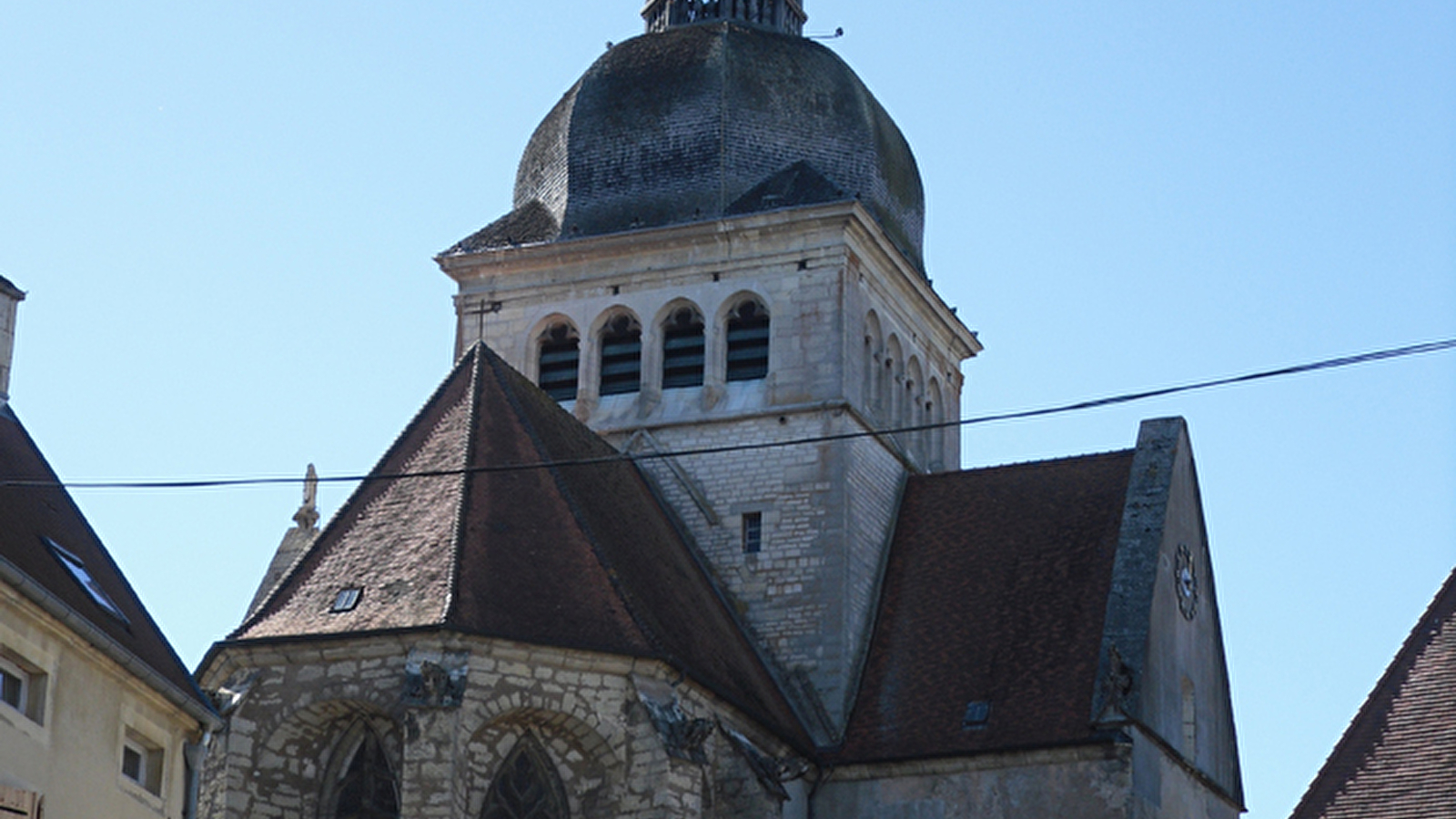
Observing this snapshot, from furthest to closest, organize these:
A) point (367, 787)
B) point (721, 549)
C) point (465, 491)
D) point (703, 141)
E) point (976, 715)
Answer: point (703, 141)
point (721, 549)
point (976, 715)
point (465, 491)
point (367, 787)

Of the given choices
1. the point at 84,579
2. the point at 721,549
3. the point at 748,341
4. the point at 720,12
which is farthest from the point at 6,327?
the point at 720,12

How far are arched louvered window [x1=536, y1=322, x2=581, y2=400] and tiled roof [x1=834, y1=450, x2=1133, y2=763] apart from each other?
14.6 ft

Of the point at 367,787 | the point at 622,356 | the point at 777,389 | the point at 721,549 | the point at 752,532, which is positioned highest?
the point at 622,356

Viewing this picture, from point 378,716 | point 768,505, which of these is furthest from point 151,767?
point 768,505

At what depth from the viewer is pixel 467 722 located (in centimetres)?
2545

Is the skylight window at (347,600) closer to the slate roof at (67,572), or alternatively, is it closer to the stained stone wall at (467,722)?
the stained stone wall at (467,722)

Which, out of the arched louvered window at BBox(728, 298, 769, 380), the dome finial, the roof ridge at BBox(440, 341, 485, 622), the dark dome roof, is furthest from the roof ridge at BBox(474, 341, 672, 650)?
the dome finial

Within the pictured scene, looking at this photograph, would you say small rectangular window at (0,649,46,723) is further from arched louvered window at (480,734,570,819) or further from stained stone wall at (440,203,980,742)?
stained stone wall at (440,203,980,742)

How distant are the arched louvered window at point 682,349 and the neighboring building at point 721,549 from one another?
4 centimetres

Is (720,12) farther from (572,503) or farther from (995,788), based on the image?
(995,788)

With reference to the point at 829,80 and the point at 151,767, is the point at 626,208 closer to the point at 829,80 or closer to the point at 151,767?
the point at 829,80

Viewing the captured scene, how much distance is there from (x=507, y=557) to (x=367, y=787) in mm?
2676

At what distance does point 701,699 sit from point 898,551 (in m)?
6.17

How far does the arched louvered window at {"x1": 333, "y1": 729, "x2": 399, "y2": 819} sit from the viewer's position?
84.8 ft
